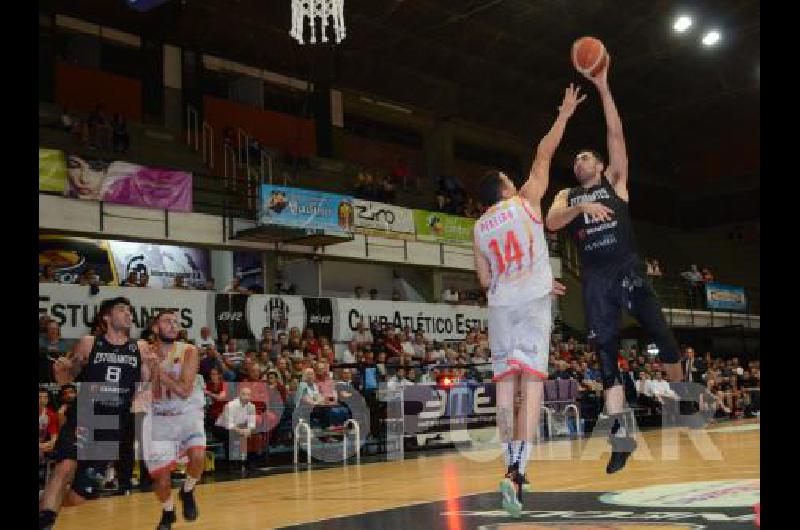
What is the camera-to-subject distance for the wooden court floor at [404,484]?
7.18m

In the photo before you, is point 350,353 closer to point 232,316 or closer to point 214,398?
point 232,316

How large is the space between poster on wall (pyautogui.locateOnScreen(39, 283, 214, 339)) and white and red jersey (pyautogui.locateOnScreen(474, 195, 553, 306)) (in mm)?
9494

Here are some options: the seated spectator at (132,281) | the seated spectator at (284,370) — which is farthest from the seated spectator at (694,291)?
the seated spectator at (132,281)

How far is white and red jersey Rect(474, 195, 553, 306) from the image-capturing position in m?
5.93

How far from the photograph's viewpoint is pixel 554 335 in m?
19.9

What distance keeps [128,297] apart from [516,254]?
10.4 m

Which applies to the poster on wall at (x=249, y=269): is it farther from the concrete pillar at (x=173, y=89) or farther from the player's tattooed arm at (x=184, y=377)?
the player's tattooed arm at (x=184, y=377)

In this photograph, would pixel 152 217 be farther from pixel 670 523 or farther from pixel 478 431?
pixel 670 523

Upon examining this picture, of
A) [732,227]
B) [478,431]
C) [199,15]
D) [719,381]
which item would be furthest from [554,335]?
[732,227]

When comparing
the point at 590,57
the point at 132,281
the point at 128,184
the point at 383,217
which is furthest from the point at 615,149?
the point at 383,217

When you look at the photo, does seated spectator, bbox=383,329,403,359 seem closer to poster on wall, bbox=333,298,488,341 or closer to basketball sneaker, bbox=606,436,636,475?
poster on wall, bbox=333,298,488,341

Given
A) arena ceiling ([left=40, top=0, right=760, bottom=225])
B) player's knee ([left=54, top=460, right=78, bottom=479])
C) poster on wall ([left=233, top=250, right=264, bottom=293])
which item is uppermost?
arena ceiling ([left=40, top=0, right=760, bottom=225])

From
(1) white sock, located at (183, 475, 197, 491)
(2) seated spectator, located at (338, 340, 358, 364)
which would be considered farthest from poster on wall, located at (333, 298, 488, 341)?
(1) white sock, located at (183, 475, 197, 491)
